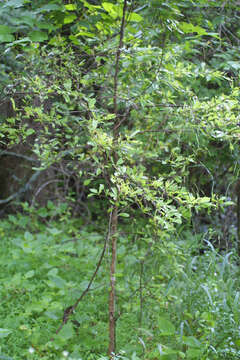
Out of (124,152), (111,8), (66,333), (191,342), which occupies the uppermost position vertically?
(111,8)

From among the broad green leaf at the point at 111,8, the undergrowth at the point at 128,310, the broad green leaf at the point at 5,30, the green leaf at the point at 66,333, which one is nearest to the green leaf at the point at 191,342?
the undergrowth at the point at 128,310

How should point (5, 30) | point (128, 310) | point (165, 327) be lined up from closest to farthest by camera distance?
point (5, 30) < point (165, 327) < point (128, 310)

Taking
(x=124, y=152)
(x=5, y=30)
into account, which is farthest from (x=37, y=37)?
(x=124, y=152)

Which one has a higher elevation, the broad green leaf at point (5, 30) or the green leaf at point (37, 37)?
the broad green leaf at point (5, 30)

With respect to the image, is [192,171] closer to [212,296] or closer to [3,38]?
[212,296]

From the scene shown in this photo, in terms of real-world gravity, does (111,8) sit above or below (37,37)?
above

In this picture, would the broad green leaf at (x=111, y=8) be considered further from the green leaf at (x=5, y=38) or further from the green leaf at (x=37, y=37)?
the green leaf at (x=5, y=38)

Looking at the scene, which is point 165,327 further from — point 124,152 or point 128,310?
point 124,152

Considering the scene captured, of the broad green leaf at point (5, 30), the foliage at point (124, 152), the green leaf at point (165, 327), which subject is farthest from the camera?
the green leaf at point (165, 327)

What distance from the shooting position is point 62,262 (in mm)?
3529

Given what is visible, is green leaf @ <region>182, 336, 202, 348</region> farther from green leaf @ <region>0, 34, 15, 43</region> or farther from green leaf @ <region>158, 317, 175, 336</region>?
green leaf @ <region>0, 34, 15, 43</region>

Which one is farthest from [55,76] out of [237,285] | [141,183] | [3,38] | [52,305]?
[237,285]

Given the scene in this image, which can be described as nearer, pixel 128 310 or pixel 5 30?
pixel 5 30

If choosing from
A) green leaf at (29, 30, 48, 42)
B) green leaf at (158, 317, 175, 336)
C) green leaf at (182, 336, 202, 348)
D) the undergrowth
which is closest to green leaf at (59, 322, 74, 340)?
the undergrowth
